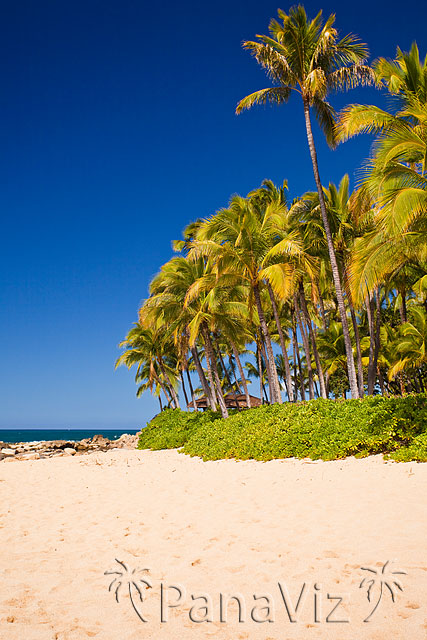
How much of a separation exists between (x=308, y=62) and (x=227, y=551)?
16594 mm

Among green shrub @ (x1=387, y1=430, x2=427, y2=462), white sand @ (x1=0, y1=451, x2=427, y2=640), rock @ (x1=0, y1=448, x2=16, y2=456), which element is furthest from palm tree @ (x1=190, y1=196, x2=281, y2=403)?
rock @ (x1=0, y1=448, x2=16, y2=456)

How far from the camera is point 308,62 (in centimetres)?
1521

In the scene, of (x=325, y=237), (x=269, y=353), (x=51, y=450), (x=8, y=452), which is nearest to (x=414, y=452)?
(x=269, y=353)

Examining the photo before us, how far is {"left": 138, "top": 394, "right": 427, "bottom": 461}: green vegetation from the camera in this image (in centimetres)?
837

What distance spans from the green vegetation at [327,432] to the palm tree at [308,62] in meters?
4.05

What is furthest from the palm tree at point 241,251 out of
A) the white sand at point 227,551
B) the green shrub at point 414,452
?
the white sand at point 227,551

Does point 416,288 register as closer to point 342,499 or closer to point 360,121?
point 360,121

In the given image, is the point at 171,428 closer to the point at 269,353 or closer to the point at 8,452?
the point at 269,353

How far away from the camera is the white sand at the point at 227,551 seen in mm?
2928

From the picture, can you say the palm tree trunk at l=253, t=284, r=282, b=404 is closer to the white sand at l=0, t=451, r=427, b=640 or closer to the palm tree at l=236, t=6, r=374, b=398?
the palm tree at l=236, t=6, r=374, b=398

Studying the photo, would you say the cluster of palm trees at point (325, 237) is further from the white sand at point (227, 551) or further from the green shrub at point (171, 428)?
the white sand at point (227, 551)

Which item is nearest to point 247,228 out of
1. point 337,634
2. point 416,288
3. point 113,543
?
point 416,288

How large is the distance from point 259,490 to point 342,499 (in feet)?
5.38

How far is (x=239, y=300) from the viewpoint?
2128 cm
